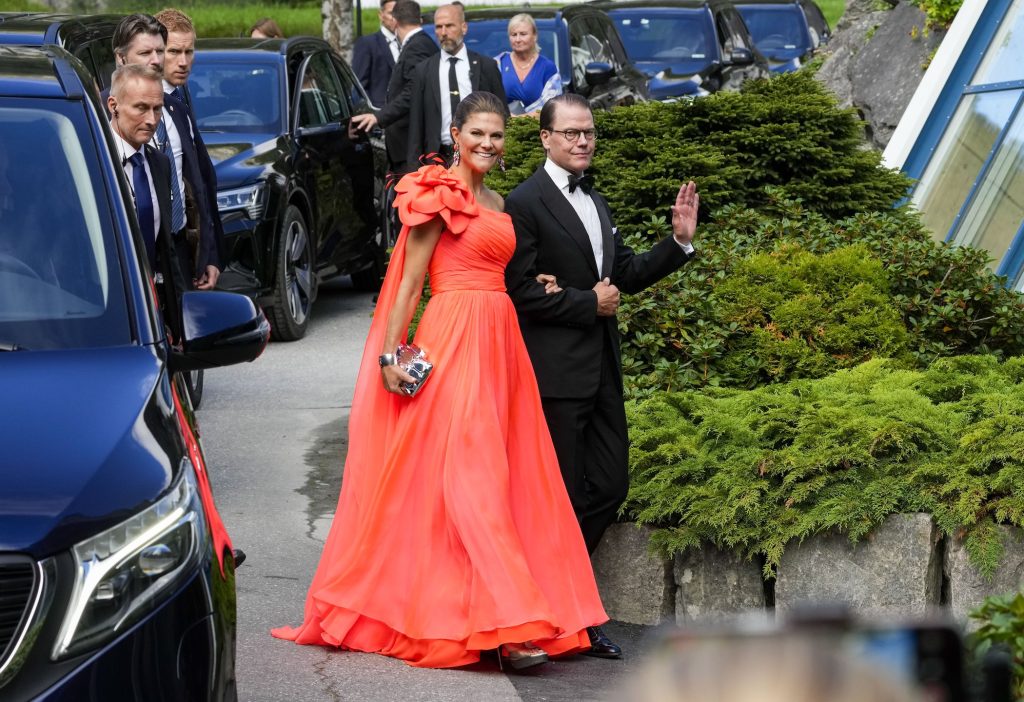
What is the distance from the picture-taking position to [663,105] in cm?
1046

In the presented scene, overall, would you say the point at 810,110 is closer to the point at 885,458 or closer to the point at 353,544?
the point at 885,458

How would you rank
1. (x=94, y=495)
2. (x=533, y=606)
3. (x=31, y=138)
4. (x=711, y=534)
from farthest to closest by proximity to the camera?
(x=711, y=534) < (x=533, y=606) < (x=31, y=138) < (x=94, y=495)

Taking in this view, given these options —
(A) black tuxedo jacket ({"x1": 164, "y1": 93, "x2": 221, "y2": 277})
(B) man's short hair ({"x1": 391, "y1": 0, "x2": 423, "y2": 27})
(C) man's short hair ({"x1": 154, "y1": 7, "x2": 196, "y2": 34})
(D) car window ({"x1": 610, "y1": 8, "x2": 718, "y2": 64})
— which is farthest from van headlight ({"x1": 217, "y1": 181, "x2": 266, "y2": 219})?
(D) car window ({"x1": 610, "y1": 8, "x2": 718, "y2": 64})

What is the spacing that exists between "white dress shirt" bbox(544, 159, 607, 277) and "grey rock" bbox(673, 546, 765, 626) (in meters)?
1.17

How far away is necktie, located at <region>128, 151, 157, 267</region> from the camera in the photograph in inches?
256

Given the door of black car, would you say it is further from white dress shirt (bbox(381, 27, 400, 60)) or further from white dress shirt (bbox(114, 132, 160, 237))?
white dress shirt (bbox(114, 132, 160, 237))

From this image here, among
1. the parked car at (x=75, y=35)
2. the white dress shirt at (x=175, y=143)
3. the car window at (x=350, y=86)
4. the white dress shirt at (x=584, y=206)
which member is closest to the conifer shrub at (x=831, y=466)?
the white dress shirt at (x=584, y=206)

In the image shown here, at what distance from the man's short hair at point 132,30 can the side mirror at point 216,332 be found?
3.06 meters

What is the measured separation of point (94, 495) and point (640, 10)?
692 inches

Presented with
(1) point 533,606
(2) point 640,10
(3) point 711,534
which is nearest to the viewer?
(1) point 533,606

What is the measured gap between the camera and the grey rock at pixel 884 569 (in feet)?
18.3

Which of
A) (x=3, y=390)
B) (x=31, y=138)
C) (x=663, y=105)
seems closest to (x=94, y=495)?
(x=3, y=390)

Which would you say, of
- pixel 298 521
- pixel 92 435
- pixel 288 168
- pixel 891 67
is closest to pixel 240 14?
pixel 891 67

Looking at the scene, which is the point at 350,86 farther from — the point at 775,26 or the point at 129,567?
the point at 129,567
